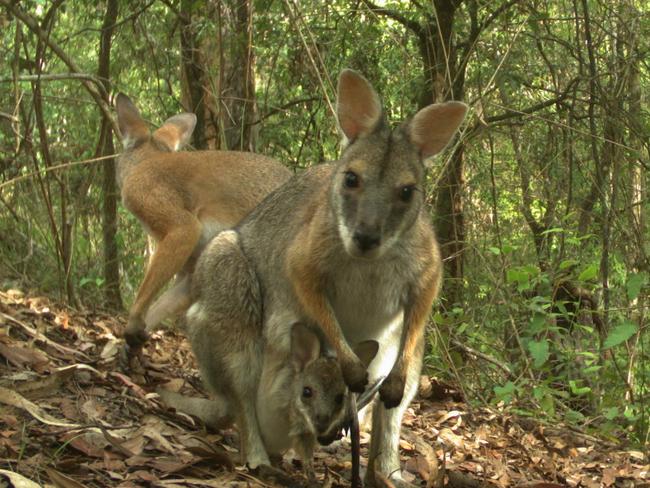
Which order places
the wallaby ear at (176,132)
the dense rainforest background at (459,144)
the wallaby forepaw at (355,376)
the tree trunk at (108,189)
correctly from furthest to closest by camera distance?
the tree trunk at (108,189), the wallaby ear at (176,132), the dense rainforest background at (459,144), the wallaby forepaw at (355,376)

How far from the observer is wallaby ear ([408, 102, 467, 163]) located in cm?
446

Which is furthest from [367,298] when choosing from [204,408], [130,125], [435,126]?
[130,125]

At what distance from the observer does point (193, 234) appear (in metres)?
6.86

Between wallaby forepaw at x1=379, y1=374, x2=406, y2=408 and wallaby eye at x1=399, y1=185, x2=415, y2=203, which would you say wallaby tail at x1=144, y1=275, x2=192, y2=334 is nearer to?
wallaby forepaw at x1=379, y1=374, x2=406, y2=408

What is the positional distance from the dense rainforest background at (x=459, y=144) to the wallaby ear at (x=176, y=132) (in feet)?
0.94

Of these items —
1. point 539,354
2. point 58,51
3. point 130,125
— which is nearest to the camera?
point 539,354

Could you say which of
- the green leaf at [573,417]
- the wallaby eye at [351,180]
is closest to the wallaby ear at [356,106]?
the wallaby eye at [351,180]

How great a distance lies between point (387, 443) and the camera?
15.0 feet

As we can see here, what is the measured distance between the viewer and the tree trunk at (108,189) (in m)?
8.36

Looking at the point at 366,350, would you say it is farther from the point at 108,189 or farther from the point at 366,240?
the point at 108,189

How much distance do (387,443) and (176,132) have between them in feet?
14.9

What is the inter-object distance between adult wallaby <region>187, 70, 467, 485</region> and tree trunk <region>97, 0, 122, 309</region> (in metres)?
3.82

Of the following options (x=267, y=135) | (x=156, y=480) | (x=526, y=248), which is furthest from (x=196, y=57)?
(x=156, y=480)

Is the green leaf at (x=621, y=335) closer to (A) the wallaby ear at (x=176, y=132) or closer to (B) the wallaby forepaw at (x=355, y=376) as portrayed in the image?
(B) the wallaby forepaw at (x=355, y=376)
